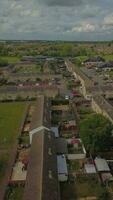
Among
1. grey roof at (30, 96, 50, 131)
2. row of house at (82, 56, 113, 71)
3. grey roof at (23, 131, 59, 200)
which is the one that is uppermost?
grey roof at (23, 131, 59, 200)

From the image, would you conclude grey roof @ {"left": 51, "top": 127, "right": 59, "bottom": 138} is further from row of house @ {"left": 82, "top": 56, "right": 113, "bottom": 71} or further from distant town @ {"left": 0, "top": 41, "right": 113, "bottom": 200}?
row of house @ {"left": 82, "top": 56, "right": 113, "bottom": 71}

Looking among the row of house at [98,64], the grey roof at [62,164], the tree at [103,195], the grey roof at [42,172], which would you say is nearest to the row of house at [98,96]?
the grey roof at [62,164]

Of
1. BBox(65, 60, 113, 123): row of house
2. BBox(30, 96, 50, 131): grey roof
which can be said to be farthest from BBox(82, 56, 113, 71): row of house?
BBox(30, 96, 50, 131): grey roof

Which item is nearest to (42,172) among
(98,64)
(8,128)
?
(8,128)

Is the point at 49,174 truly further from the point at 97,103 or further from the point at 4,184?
the point at 97,103

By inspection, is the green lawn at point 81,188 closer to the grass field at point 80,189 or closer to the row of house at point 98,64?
the grass field at point 80,189

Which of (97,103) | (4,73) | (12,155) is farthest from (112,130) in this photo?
(4,73)
